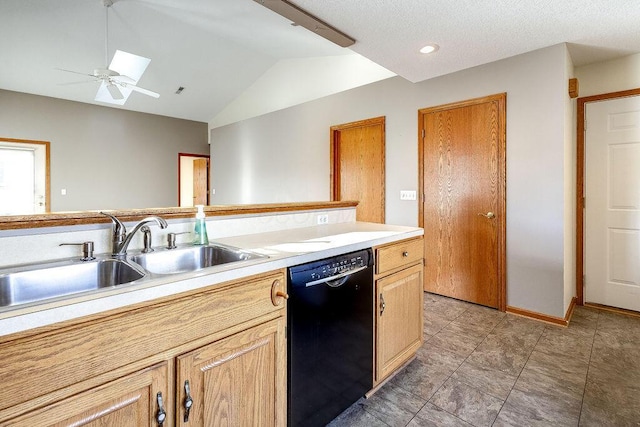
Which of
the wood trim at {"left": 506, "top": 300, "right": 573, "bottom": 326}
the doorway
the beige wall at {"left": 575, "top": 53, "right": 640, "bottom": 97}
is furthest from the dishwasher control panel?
the doorway

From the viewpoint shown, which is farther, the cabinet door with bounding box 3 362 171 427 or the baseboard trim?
the baseboard trim

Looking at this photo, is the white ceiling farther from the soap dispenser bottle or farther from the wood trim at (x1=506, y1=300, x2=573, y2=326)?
the wood trim at (x1=506, y1=300, x2=573, y2=326)

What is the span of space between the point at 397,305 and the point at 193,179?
722cm

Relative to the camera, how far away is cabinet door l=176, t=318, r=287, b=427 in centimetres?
97

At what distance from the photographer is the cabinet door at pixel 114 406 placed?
0.74m

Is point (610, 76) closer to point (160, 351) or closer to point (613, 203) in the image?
point (613, 203)

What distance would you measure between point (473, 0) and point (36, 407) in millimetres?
2611

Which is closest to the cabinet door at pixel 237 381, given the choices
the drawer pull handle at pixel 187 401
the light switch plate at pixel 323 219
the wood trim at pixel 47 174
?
the drawer pull handle at pixel 187 401

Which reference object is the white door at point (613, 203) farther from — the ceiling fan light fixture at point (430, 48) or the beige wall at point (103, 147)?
the beige wall at point (103, 147)

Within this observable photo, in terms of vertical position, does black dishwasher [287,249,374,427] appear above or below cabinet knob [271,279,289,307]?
below

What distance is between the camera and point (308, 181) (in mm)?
4703

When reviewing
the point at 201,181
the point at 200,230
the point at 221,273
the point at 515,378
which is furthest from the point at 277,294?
the point at 201,181

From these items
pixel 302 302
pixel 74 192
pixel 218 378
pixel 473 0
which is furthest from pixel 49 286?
pixel 74 192

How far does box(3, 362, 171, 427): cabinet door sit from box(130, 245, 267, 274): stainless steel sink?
17.8 inches
